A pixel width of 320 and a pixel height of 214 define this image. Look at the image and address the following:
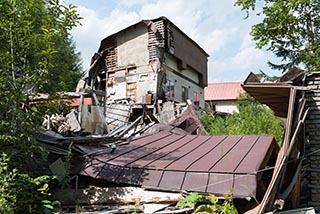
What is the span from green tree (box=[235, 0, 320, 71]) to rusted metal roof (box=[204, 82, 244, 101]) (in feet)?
75.0

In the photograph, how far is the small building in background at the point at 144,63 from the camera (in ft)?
65.3

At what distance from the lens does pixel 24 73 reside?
15.9 ft

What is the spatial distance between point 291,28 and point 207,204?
1202cm

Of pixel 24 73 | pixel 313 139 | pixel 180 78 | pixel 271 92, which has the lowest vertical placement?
pixel 313 139

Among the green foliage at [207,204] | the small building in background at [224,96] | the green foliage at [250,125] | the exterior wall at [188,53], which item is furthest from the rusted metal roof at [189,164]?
the small building in background at [224,96]

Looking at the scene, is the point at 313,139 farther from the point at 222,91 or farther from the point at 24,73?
the point at 222,91

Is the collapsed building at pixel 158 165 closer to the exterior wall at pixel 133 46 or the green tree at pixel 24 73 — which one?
the green tree at pixel 24 73

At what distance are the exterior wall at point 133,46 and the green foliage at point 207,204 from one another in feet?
53.8

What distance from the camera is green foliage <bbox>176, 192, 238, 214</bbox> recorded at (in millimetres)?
4082

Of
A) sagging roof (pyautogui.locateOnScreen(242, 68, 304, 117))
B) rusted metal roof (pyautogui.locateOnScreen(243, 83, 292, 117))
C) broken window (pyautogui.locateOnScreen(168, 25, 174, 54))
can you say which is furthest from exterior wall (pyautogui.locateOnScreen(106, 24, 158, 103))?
sagging roof (pyautogui.locateOnScreen(242, 68, 304, 117))

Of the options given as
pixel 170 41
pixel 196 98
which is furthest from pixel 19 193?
pixel 196 98

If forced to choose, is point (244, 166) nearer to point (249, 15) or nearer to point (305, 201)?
point (305, 201)

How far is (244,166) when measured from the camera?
4676 millimetres

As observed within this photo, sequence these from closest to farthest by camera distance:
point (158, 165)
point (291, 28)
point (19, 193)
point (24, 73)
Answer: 1. point (19, 193)
2. point (24, 73)
3. point (158, 165)
4. point (291, 28)
